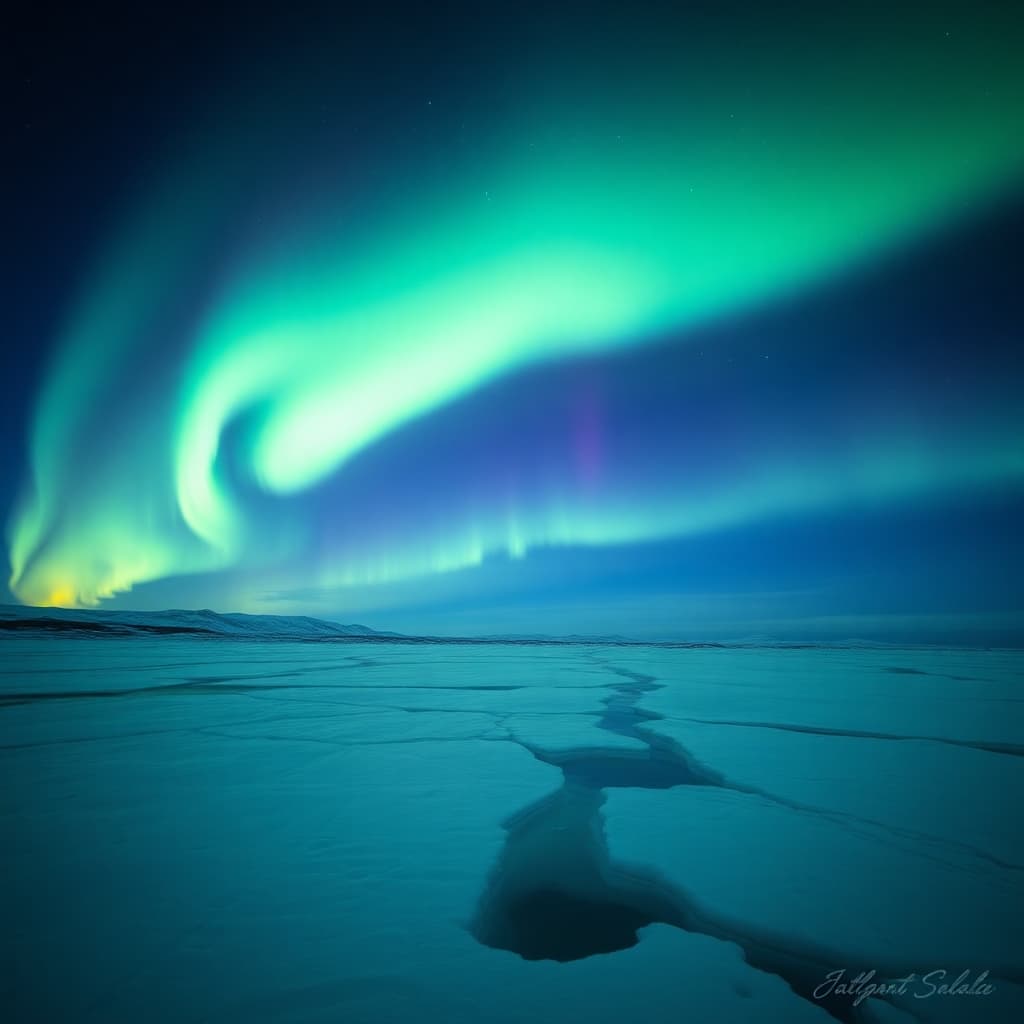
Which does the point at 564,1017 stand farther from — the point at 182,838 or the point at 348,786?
the point at 348,786

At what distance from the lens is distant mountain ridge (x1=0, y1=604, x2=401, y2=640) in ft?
174

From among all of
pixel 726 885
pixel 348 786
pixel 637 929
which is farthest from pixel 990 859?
pixel 348 786

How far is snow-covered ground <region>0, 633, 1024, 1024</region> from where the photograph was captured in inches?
45.9

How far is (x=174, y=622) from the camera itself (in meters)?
67.2

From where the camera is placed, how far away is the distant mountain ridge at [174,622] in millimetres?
53125

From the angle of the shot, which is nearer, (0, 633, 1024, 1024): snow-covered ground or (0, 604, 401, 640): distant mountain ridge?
(0, 633, 1024, 1024): snow-covered ground

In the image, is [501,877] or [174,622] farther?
[174,622]

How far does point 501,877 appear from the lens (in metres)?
1.75

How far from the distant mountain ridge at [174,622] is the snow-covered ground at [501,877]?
56902mm

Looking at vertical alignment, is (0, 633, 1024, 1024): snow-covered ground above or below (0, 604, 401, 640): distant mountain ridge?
above

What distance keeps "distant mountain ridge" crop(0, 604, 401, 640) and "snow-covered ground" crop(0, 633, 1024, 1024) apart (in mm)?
56902

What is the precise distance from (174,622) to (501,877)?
79852 millimetres

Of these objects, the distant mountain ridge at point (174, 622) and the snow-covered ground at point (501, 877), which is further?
the distant mountain ridge at point (174, 622)

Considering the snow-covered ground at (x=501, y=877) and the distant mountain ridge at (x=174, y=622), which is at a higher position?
the snow-covered ground at (x=501, y=877)
